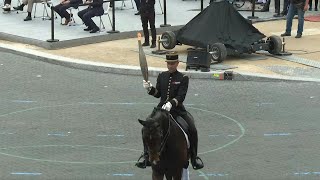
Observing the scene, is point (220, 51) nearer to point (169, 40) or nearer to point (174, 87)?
point (169, 40)

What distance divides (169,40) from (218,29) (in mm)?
1382

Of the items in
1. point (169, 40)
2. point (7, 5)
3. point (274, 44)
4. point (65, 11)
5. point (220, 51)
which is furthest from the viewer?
point (7, 5)

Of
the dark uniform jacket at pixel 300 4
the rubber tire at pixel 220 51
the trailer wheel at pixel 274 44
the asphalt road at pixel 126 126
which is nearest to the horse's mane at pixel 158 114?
the asphalt road at pixel 126 126

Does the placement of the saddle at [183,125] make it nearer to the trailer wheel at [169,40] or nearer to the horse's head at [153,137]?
the horse's head at [153,137]

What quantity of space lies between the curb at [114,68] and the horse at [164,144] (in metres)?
8.41

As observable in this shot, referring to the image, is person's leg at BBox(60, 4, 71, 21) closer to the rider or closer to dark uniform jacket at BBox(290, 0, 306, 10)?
dark uniform jacket at BBox(290, 0, 306, 10)

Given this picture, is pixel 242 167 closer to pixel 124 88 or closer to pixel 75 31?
pixel 124 88

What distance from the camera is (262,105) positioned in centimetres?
1431

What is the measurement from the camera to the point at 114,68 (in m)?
17.7

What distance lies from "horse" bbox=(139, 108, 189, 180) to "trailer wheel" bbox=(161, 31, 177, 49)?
10.8 meters

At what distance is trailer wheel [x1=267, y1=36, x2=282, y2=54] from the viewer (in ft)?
61.6

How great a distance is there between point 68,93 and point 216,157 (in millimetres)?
5380

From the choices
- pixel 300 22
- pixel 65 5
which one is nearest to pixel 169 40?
pixel 300 22

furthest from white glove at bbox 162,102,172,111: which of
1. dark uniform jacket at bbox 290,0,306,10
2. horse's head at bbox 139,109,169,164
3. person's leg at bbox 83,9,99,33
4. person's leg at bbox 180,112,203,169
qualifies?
dark uniform jacket at bbox 290,0,306,10
